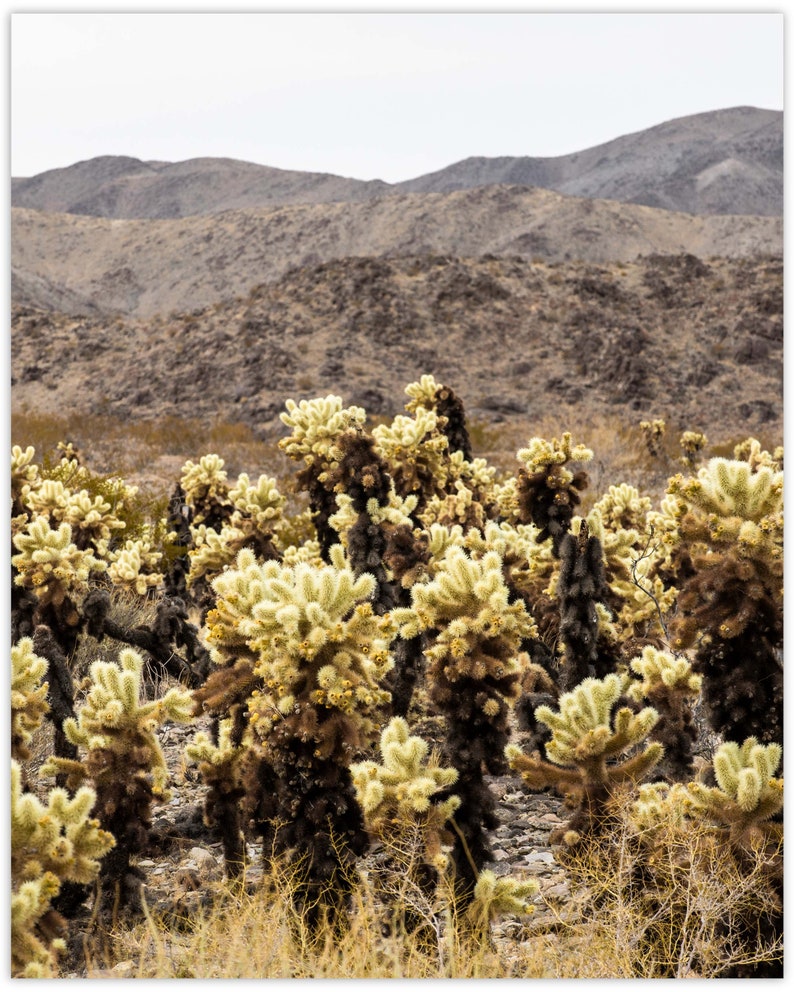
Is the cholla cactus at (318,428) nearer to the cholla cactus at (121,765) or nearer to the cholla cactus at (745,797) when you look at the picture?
the cholla cactus at (121,765)

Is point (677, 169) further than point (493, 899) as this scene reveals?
Yes

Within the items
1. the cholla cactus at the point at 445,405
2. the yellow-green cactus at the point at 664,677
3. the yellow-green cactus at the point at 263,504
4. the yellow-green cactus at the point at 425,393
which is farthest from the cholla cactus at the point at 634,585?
the yellow-green cactus at the point at 425,393

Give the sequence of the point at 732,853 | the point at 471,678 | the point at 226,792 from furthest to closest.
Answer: the point at 226,792, the point at 471,678, the point at 732,853

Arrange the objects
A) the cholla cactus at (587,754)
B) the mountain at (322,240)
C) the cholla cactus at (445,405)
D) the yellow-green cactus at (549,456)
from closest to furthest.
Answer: the cholla cactus at (587,754) < the yellow-green cactus at (549,456) < the cholla cactus at (445,405) < the mountain at (322,240)

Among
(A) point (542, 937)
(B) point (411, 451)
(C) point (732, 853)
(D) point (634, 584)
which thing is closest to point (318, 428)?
(B) point (411, 451)

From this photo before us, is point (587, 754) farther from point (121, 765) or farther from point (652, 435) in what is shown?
point (652, 435)

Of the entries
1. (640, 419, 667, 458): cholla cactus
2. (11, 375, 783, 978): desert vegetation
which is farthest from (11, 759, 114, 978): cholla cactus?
(640, 419, 667, 458): cholla cactus
